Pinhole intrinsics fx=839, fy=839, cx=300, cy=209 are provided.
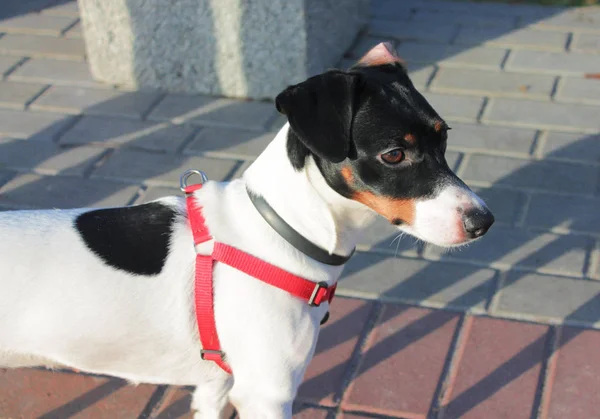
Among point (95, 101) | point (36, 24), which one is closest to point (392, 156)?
point (95, 101)

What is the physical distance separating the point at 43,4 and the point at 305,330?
5003 millimetres

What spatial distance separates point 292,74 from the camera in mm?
5270

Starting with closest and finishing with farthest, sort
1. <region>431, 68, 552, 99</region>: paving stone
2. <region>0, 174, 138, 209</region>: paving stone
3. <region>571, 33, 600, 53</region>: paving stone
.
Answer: <region>0, 174, 138, 209</region>: paving stone
<region>431, 68, 552, 99</region>: paving stone
<region>571, 33, 600, 53</region>: paving stone

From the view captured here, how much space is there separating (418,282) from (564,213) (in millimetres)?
964

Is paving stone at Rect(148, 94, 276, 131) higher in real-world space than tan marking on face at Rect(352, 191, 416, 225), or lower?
lower

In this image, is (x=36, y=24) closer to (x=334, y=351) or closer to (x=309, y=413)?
(x=334, y=351)

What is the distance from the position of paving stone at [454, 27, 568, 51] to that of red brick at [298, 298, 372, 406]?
299 centimetres

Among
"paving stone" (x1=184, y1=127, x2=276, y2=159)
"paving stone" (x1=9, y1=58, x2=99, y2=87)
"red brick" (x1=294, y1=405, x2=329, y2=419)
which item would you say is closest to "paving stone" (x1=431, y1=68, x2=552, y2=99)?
"paving stone" (x1=184, y1=127, x2=276, y2=159)

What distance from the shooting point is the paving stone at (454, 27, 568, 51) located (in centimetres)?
591

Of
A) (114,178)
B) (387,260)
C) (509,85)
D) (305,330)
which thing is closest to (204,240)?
(305,330)

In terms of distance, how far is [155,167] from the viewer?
4.68m

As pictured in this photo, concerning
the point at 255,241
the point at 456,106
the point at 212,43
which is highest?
the point at 255,241

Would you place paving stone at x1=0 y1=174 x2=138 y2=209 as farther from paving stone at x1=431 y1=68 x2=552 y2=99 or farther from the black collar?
paving stone at x1=431 y1=68 x2=552 y2=99

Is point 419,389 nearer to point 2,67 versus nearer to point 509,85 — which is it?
point 509,85
